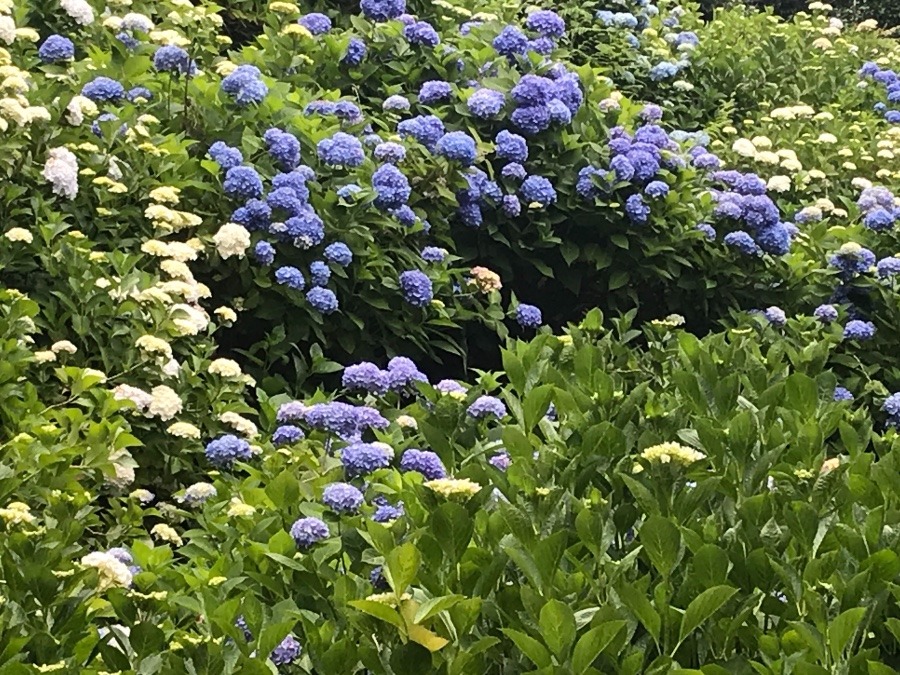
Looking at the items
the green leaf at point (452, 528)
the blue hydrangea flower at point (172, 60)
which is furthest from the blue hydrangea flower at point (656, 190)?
the green leaf at point (452, 528)

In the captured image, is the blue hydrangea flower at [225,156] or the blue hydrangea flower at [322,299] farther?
the blue hydrangea flower at [225,156]

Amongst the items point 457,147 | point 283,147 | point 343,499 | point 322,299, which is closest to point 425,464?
point 343,499

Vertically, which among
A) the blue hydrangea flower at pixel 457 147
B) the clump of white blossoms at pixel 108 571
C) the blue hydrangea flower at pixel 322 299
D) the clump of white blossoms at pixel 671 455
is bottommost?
the blue hydrangea flower at pixel 322 299

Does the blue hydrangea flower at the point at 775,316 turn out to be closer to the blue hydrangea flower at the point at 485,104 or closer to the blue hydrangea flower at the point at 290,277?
the blue hydrangea flower at the point at 485,104

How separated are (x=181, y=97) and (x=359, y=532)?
10.8ft

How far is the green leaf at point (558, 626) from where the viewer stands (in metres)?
1.58

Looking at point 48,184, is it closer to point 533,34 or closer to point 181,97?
point 181,97

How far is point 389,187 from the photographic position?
4.59m

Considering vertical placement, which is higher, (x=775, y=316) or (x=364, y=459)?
(x=364, y=459)

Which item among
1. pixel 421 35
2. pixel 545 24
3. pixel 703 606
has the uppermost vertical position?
pixel 703 606

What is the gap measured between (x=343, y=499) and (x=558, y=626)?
0.90m

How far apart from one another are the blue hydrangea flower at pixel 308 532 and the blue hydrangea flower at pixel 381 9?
13.2 feet

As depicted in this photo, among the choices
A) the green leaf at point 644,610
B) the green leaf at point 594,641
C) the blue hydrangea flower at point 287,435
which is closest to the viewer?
the green leaf at point 594,641

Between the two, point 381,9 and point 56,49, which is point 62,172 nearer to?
point 56,49
